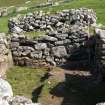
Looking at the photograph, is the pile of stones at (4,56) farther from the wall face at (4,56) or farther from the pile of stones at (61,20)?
the pile of stones at (61,20)

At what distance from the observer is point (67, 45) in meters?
32.8

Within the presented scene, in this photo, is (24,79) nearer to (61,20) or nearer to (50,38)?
(50,38)

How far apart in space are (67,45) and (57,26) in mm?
4431

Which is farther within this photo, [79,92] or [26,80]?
[26,80]

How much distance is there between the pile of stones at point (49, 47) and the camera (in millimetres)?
32688

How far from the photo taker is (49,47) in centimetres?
3288

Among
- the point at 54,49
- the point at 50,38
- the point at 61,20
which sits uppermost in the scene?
the point at 50,38

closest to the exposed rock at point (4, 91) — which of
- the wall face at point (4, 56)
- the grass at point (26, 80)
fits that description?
the grass at point (26, 80)

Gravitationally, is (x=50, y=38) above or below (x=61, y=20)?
above

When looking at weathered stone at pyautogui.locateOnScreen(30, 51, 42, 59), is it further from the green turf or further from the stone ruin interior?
the green turf

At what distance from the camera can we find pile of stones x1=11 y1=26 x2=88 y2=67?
32.7 m

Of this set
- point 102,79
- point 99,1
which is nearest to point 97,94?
point 102,79

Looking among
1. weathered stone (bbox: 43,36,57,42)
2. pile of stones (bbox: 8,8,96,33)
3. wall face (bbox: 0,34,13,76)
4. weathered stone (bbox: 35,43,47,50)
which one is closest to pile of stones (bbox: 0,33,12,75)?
wall face (bbox: 0,34,13,76)

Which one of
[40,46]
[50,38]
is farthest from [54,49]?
[40,46]
